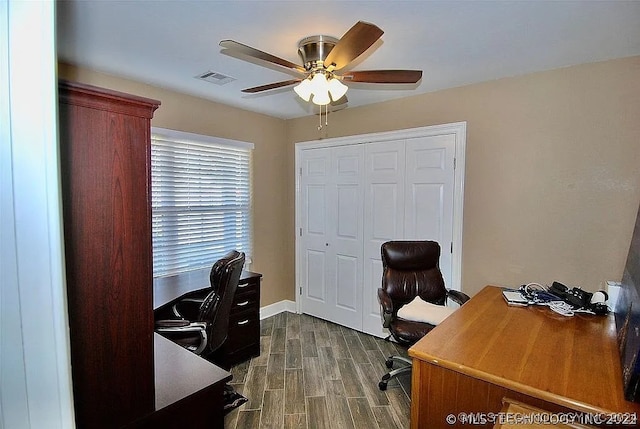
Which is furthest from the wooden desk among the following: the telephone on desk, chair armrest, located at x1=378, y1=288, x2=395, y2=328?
chair armrest, located at x1=378, y1=288, x2=395, y2=328

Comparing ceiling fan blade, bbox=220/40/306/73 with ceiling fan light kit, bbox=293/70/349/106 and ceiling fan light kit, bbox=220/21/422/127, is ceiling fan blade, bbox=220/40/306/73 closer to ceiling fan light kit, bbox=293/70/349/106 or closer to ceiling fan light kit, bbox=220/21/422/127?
ceiling fan light kit, bbox=220/21/422/127

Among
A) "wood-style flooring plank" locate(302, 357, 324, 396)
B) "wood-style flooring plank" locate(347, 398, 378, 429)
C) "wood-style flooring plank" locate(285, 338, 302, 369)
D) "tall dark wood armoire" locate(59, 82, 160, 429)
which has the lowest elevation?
"wood-style flooring plank" locate(285, 338, 302, 369)

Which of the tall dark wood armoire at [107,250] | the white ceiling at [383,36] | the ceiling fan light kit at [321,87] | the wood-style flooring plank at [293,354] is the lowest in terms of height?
the wood-style flooring plank at [293,354]

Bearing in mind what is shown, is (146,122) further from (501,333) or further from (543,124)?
(543,124)

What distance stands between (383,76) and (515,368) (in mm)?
1593

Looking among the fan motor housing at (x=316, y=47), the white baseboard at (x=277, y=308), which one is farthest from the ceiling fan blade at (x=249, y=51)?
the white baseboard at (x=277, y=308)

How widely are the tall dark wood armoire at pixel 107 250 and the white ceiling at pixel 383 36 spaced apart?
29.7 inches

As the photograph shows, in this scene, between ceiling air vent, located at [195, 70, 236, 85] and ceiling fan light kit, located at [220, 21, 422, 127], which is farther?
ceiling air vent, located at [195, 70, 236, 85]

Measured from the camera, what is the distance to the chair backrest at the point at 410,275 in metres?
2.76

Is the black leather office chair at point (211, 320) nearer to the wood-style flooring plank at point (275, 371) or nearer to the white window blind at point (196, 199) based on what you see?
the wood-style flooring plank at point (275, 371)

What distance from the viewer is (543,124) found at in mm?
2555

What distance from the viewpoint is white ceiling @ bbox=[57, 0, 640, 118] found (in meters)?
1.68

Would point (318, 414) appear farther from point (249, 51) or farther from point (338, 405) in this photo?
point (249, 51)

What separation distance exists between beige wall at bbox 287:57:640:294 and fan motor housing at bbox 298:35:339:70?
1.48m
